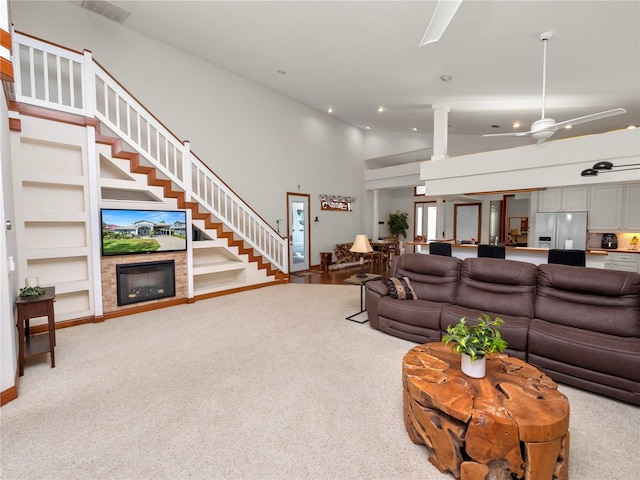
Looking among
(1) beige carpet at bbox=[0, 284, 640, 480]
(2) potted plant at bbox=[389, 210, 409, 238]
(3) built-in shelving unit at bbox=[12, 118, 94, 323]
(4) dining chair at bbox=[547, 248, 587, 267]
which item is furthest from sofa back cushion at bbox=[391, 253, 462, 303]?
(2) potted plant at bbox=[389, 210, 409, 238]

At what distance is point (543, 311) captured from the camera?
3.12m

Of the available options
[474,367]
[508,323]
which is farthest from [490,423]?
[508,323]

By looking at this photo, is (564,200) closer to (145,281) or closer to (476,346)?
(476,346)

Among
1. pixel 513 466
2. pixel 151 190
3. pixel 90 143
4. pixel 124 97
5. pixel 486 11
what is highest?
pixel 486 11

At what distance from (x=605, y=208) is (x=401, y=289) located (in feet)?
17.7

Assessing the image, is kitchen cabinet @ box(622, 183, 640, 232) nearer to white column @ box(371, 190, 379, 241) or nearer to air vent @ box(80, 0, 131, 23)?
white column @ box(371, 190, 379, 241)

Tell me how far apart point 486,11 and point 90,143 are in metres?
5.19

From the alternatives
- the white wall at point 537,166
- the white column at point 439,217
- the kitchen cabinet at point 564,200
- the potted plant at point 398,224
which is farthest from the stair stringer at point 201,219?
the potted plant at point 398,224

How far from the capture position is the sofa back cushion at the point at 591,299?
9.02ft

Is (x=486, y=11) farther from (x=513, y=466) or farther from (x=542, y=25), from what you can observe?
(x=513, y=466)

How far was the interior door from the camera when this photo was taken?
8.43 m

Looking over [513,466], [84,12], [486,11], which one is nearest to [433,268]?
[513,466]

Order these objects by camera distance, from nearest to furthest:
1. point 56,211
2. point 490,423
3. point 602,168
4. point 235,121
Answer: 1. point 490,423
2. point 56,211
3. point 602,168
4. point 235,121

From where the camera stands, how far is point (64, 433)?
2076 millimetres
